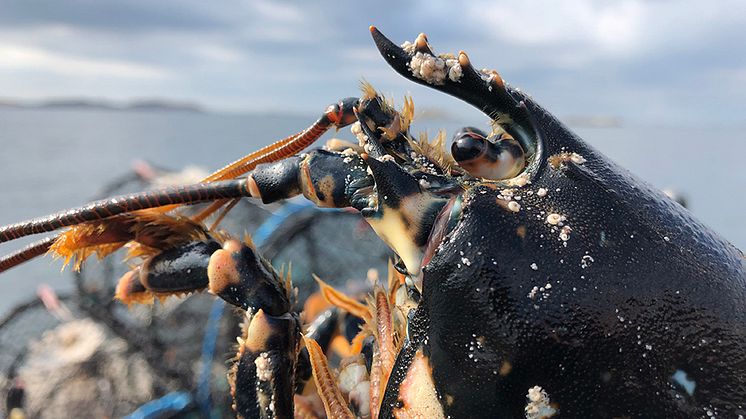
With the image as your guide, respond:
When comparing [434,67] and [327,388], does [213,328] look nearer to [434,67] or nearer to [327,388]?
[327,388]

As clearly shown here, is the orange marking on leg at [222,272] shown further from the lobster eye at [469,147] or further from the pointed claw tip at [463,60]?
the pointed claw tip at [463,60]

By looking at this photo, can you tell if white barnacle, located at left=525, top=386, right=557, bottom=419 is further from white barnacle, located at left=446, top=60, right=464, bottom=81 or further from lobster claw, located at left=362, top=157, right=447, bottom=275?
white barnacle, located at left=446, top=60, right=464, bottom=81

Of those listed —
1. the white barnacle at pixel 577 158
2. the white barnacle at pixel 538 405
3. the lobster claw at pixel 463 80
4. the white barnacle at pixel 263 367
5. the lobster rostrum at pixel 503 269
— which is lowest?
the white barnacle at pixel 263 367

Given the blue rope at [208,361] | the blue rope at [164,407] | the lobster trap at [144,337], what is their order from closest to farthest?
1. the blue rope at [164,407]
2. the blue rope at [208,361]
3. the lobster trap at [144,337]

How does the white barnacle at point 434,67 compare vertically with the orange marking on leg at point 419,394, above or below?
above

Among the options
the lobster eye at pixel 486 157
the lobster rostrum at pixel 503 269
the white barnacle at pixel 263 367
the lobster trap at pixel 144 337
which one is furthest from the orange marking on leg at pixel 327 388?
the lobster trap at pixel 144 337

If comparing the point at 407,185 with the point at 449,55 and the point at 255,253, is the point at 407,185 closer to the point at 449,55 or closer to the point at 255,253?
the point at 449,55

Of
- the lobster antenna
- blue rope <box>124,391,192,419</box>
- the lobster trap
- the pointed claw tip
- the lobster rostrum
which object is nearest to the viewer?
the lobster rostrum

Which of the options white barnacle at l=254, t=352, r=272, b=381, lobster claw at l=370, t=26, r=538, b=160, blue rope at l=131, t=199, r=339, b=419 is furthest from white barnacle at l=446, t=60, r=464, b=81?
blue rope at l=131, t=199, r=339, b=419

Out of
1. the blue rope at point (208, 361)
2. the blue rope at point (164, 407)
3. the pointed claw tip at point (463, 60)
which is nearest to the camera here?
the pointed claw tip at point (463, 60)

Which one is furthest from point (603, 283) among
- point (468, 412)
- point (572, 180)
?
point (468, 412)
